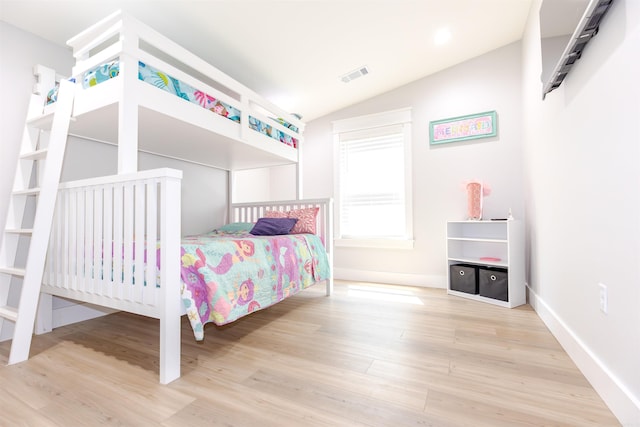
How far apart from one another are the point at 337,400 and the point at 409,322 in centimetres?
103

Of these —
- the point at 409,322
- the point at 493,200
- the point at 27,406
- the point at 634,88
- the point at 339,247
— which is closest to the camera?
the point at 634,88

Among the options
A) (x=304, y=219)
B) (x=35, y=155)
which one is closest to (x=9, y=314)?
(x=35, y=155)

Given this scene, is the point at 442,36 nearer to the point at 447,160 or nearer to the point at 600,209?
the point at 447,160

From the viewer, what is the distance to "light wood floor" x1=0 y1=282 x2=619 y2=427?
3.29 feet

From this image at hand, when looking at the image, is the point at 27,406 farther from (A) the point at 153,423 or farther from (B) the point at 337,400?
(B) the point at 337,400

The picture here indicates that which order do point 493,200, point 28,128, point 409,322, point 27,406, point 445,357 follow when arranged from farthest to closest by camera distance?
1. point 493,200
2. point 409,322
3. point 28,128
4. point 445,357
5. point 27,406

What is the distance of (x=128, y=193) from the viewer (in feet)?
4.41

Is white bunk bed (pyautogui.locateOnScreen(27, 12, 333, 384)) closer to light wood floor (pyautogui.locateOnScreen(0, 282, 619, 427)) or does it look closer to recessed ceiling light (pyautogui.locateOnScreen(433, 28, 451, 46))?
light wood floor (pyautogui.locateOnScreen(0, 282, 619, 427))

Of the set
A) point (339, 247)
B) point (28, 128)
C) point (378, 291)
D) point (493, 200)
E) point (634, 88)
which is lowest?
point (378, 291)

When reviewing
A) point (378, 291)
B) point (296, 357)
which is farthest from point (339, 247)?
point (296, 357)

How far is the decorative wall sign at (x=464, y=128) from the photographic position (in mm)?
2861

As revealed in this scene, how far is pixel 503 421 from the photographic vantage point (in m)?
0.97

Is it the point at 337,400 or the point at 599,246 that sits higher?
the point at 599,246

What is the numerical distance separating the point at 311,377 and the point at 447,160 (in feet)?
8.35
